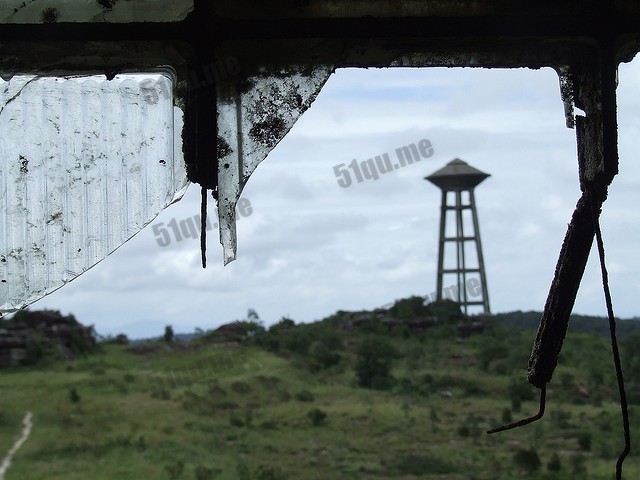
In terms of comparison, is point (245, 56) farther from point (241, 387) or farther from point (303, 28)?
point (241, 387)

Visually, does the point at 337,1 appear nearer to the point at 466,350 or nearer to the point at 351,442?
the point at 351,442

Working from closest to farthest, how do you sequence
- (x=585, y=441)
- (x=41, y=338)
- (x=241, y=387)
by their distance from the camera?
(x=585, y=441), (x=241, y=387), (x=41, y=338)

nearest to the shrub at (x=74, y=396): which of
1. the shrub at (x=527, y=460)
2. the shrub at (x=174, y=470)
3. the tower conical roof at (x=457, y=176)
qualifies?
the shrub at (x=174, y=470)

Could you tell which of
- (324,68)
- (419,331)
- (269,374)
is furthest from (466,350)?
(324,68)

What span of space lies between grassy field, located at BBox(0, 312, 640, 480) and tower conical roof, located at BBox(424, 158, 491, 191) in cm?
371

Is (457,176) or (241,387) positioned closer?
(241,387)

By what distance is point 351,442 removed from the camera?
13.9m

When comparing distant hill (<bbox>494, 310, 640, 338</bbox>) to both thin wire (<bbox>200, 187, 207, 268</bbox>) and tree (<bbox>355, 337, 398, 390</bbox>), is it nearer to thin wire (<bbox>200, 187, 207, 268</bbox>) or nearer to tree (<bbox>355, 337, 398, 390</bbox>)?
tree (<bbox>355, 337, 398, 390</bbox>)

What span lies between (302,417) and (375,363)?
4.14 m

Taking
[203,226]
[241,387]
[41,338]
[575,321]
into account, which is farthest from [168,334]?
[203,226]

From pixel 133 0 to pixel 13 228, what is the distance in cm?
47

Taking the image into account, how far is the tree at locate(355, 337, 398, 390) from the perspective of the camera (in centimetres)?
1861

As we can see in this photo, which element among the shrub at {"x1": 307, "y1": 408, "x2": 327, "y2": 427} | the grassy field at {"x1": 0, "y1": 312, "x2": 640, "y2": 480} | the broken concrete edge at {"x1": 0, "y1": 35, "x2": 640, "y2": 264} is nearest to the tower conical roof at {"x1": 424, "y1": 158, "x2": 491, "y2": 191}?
the grassy field at {"x1": 0, "y1": 312, "x2": 640, "y2": 480}

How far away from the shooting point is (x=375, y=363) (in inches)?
758
